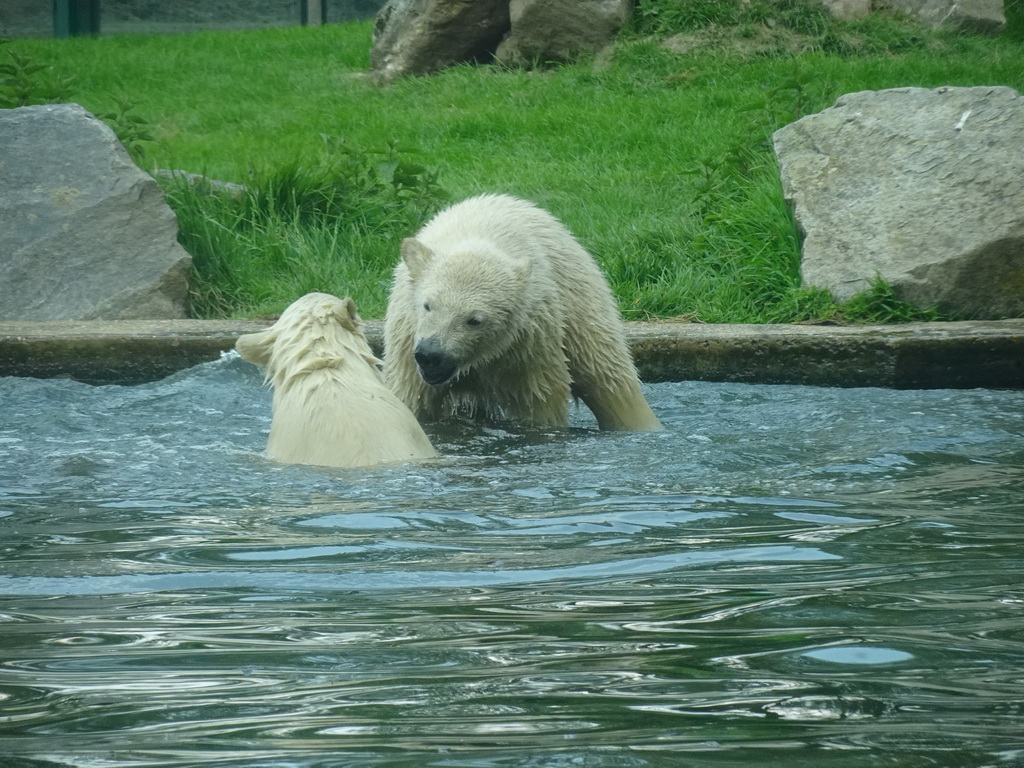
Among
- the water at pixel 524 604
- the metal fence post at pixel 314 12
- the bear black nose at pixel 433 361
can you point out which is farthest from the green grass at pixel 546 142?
the metal fence post at pixel 314 12

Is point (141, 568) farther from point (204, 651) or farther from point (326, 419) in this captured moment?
point (326, 419)

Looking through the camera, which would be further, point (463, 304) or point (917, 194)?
point (917, 194)

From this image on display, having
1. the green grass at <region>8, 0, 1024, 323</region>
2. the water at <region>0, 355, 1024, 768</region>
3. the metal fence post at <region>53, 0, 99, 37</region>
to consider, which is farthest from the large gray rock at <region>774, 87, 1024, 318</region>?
the metal fence post at <region>53, 0, 99, 37</region>

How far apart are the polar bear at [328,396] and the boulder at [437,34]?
7816mm

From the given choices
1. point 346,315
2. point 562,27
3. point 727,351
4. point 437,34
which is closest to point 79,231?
point 346,315

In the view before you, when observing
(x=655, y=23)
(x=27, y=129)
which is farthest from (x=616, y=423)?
(x=655, y=23)

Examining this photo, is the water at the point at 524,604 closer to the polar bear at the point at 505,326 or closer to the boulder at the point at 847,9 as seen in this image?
the polar bear at the point at 505,326

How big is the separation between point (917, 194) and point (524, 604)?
16.1 feet

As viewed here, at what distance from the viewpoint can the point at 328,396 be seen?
420cm

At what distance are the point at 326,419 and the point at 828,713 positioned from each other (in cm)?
272

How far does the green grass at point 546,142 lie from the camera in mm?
7090

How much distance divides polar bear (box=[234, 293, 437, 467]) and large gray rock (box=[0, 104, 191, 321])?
7.47ft

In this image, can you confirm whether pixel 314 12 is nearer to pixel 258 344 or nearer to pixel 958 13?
pixel 958 13

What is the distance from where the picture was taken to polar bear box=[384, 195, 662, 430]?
4605mm
